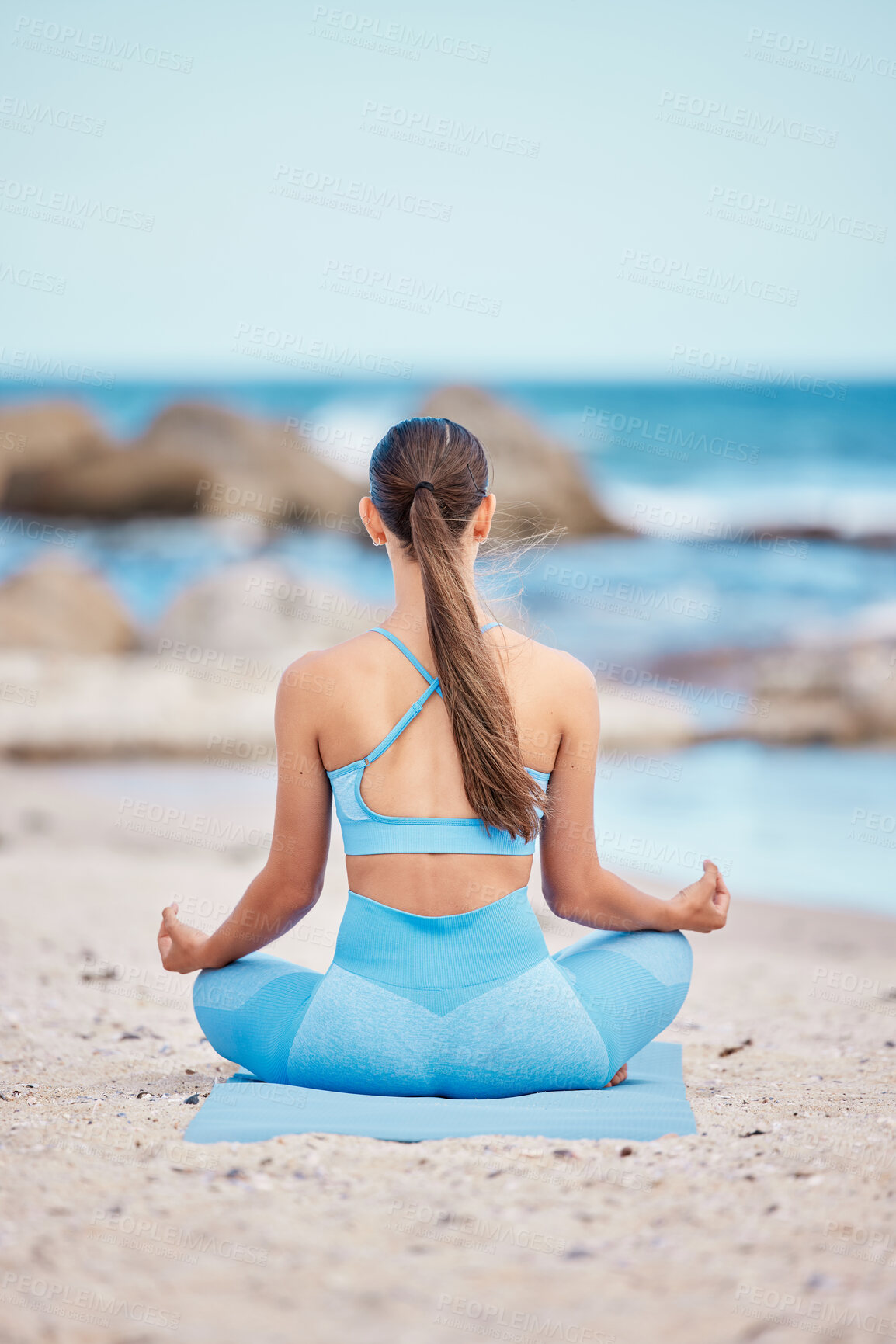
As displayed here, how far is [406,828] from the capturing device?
Result: 2.07m

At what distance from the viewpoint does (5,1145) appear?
1896mm

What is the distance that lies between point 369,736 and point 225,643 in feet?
34.5

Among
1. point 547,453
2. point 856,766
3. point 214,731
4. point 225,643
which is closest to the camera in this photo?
point 856,766

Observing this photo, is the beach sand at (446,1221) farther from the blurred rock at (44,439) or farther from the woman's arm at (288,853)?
the blurred rock at (44,439)

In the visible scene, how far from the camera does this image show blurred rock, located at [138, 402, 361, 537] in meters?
14.8

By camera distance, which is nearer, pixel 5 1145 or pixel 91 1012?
pixel 5 1145

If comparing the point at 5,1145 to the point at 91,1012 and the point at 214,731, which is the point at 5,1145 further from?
the point at 214,731

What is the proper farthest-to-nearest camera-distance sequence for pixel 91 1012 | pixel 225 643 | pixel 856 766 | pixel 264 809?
pixel 225 643 → pixel 856 766 → pixel 264 809 → pixel 91 1012

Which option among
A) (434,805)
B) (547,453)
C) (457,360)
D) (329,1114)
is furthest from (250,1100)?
(457,360)

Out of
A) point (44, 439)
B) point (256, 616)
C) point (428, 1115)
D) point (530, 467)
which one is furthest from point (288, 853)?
point (44, 439)

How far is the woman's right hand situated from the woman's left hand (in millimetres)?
946

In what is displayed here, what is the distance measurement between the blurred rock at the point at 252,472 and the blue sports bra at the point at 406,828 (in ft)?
41.7

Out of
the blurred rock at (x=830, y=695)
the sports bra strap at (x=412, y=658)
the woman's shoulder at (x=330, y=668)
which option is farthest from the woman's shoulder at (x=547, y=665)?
the blurred rock at (x=830, y=695)

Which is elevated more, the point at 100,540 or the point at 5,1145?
the point at 100,540
